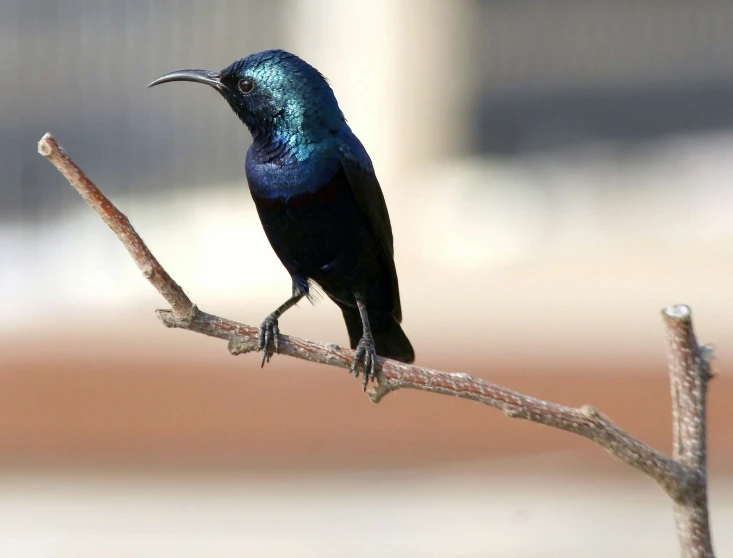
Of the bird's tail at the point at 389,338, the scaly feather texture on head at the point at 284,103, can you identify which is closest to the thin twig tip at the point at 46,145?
the scaly feather texture on head at the point at 284,103

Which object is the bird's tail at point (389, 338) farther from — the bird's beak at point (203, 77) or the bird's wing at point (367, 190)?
the bird's beak at point (203, 77)

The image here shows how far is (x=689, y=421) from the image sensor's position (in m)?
0.79

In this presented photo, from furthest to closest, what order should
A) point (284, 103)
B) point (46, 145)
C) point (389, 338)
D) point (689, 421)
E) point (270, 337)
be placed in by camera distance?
point (389, 338) → point (284, 103) → point (270, 337) → point (46, 145) → point (689, 421)

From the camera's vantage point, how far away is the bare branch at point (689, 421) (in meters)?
0.77

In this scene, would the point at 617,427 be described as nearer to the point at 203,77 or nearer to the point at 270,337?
the point at 270,337

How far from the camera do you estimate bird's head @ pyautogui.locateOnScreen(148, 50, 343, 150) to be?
175cm

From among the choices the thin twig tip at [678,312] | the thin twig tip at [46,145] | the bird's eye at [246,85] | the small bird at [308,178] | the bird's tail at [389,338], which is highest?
the bird's eye at [246,85]

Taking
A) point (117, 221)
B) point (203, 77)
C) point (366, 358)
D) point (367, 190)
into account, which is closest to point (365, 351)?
point (366, 358)

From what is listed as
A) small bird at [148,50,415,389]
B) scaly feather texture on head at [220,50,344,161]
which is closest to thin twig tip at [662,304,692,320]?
small bird at [148,50,415,389]

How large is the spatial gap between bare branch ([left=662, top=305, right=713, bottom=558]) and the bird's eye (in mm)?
1132

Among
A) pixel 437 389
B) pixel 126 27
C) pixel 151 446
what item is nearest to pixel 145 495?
pixel 151 446

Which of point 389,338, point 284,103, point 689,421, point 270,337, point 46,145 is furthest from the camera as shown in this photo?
point 389,338

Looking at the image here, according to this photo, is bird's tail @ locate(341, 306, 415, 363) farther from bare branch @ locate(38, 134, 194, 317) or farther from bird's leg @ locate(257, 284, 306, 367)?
bare branch @ locate(38, 134, 194, 317)

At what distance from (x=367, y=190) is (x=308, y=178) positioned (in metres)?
0.12
